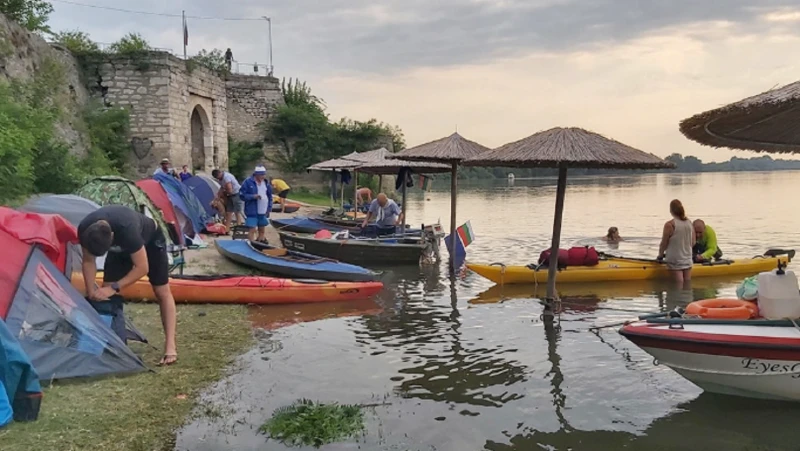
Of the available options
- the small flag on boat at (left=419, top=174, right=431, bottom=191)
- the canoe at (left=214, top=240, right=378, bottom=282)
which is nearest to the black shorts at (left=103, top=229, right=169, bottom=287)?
the canoe at (left=214, top=240, right=378, bottom=282)

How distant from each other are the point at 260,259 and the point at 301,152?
22370 mm

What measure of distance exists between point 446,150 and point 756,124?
6764 mm

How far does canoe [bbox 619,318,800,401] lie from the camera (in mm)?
5586

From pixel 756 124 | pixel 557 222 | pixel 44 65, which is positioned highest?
pixel 44 65

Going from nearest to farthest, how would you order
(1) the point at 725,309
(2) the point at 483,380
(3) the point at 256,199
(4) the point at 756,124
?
(4) the point at 756,124
(1) the point at 725,309
(2) the point at 483,380
(3) the point at 256,199

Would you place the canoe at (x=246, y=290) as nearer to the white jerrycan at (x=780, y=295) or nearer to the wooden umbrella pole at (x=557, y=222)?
the wooden umbrella pole at (x=557, y=222)

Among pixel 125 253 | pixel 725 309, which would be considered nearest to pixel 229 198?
pixel 125 253

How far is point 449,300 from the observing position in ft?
37.1

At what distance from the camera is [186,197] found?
51.8 feet

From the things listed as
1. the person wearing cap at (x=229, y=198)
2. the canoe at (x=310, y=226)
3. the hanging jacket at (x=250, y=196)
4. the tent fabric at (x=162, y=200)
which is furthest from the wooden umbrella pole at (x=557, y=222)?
the person wearing cap at (x=229, y=198)

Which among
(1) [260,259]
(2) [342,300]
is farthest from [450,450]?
(1) [260,259]

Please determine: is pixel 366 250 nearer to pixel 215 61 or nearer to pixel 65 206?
pixel 65 206

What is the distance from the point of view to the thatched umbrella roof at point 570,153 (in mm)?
8664

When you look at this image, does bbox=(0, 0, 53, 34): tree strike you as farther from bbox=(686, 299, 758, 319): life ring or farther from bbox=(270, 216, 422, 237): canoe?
bbox=(686, 299, 758, 319): life ring
